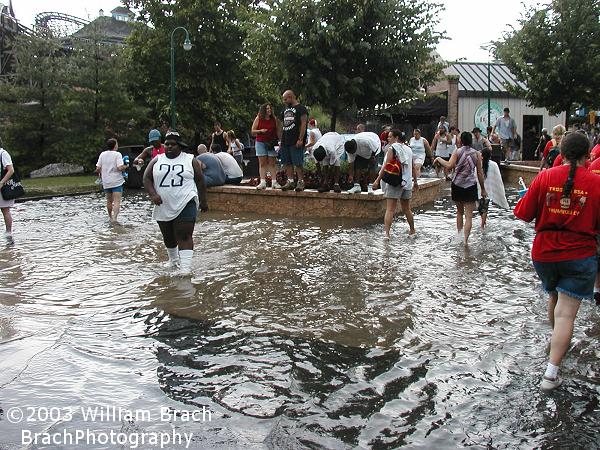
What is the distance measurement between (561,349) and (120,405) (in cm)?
290

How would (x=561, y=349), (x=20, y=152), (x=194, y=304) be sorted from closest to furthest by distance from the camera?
1. (x=561, y=349)
2. (x=194, y=304)
3. (x=20, y=152)

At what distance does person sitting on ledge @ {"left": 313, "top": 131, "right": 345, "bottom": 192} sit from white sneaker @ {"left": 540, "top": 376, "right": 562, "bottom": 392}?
8.87 metres

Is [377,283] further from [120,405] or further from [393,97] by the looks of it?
[393,97]

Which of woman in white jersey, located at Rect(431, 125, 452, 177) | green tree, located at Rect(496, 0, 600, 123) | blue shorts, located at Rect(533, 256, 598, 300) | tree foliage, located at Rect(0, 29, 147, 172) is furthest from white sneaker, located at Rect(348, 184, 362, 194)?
tree foliage, located at Rect(0, 29, 147, 172)

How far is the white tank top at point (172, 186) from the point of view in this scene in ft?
25.0

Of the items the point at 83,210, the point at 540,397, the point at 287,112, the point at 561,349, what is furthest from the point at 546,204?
the point at 83,210

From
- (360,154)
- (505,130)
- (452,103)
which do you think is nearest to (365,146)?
(360,154)

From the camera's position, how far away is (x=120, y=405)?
4.15 m

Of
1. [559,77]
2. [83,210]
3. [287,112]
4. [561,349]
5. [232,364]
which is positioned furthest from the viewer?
[559,77]

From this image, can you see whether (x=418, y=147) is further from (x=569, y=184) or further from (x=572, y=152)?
(x=569, y=184)

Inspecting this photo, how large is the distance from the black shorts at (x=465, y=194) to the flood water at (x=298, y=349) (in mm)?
876

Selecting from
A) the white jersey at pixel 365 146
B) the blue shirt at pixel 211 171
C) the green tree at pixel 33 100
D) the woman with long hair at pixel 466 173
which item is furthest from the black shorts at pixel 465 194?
the green tree at pixel 33 100

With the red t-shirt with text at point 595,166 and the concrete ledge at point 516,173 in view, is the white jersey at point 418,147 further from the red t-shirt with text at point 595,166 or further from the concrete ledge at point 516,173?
the red t-shirt with text at point 595,166

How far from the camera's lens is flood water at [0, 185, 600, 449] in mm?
3898
